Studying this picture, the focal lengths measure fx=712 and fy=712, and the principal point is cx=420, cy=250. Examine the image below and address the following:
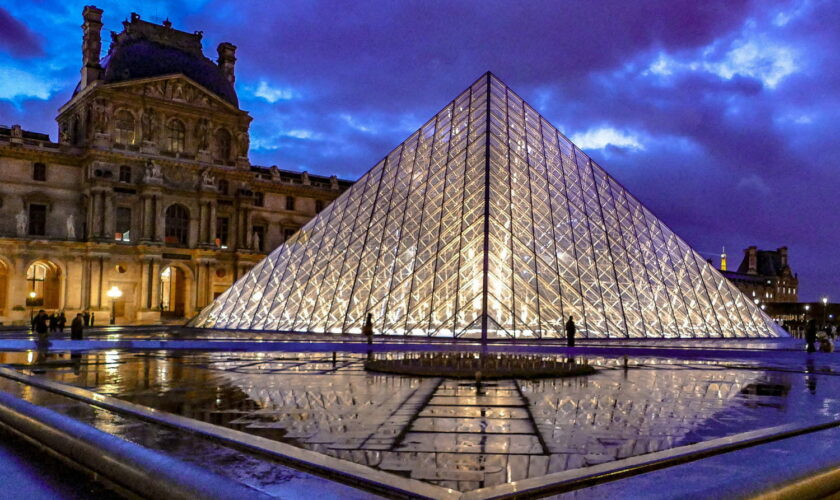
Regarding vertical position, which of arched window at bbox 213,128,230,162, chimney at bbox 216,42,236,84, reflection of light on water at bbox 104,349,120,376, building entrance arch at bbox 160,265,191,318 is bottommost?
reflection of light on water at bbox 104,349,120,376

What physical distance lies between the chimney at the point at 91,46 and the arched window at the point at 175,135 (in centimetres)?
527

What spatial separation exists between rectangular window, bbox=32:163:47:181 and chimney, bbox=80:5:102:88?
6070 millimetres

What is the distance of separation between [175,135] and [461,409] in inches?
1596

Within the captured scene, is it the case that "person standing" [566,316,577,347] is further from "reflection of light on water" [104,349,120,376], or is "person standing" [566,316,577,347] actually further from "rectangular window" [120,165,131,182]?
"rectangular window" [120,165,131,182]

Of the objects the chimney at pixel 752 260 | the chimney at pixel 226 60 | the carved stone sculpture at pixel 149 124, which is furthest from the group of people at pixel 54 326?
the chimney at pixel 752 260

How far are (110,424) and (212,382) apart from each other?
14.4 ft

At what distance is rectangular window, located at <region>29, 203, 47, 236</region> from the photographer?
40.1 metres

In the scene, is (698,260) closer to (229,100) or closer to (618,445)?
(618,445)

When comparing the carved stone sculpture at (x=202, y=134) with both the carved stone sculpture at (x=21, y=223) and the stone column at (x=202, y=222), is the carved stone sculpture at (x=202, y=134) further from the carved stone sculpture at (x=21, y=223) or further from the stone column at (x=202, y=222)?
the carved stone sculpture at (x=21, y=223)

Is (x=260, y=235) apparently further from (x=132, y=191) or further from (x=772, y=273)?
(x=772, y=273)

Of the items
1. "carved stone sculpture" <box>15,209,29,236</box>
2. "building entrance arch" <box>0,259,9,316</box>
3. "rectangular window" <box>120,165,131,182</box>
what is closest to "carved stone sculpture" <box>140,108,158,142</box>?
"rectangular window" <box>120,165,131,182</box>

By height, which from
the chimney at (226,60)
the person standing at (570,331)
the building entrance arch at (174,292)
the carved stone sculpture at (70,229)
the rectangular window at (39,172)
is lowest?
the person standing at (570,331)

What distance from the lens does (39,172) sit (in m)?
40.5

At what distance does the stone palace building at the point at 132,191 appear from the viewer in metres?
39.6
